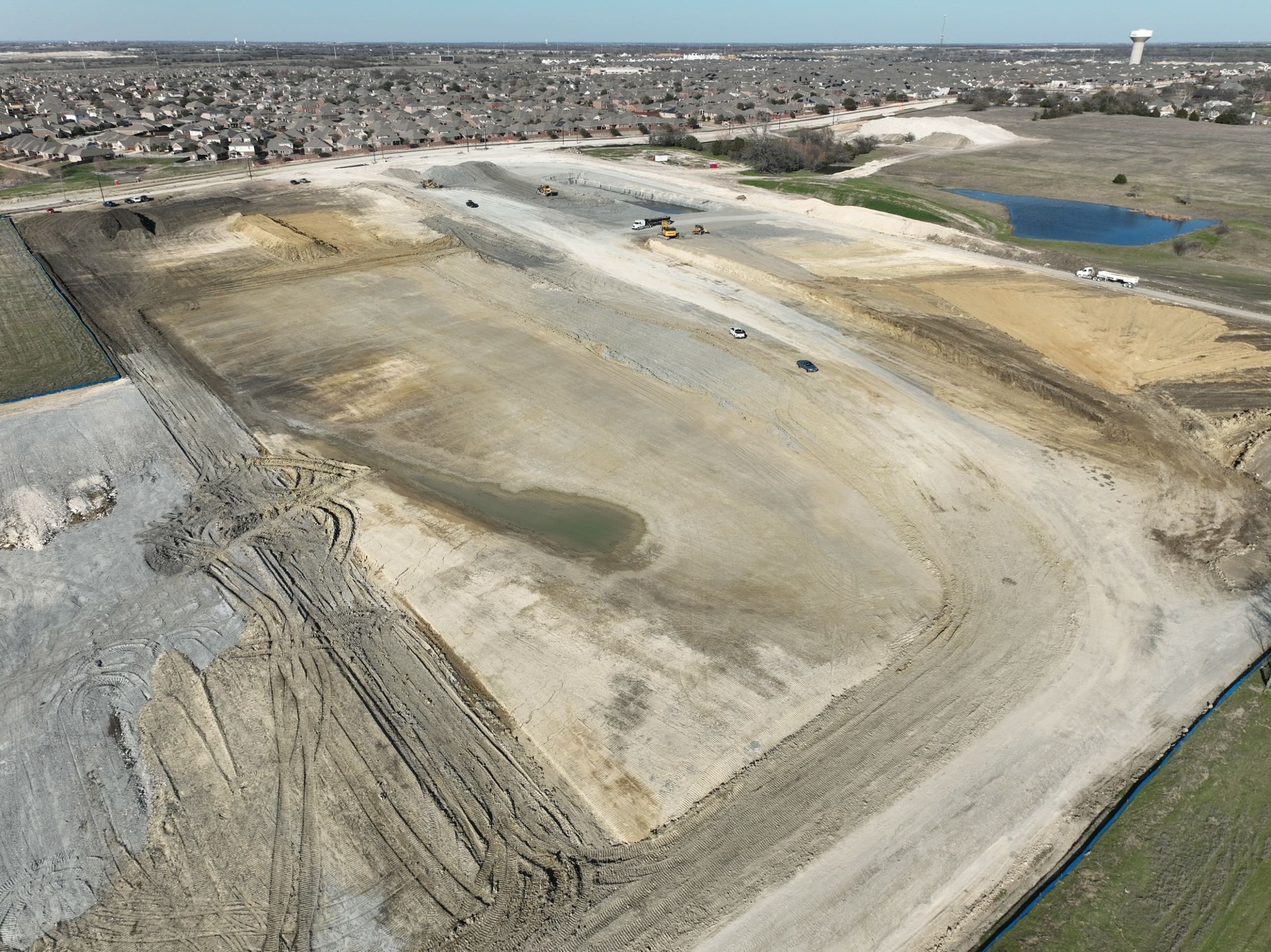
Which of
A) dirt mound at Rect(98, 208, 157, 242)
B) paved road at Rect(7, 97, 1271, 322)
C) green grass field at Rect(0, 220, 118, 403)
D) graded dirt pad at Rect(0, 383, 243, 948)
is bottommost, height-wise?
graded dirt pad at Rect(0, 383, 243, 948)

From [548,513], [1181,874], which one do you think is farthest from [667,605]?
[1181,874]

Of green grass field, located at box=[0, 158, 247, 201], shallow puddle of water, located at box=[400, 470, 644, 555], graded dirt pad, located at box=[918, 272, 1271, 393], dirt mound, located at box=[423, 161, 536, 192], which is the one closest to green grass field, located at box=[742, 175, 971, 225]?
graded dirt pad, located at box=[918, 272, 1271, 393]

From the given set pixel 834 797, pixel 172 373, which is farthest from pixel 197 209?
pixel 834 797

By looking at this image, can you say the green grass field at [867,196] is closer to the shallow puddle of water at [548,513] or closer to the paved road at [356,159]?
the paved road at [356,159]

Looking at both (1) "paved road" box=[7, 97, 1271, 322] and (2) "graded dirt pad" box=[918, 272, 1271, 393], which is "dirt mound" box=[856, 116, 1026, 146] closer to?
(1) "paved road" box=[7, 97, 1271, 322]

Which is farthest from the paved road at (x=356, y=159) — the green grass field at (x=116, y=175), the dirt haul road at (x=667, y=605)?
the dirt haul road at (x=667, y=605)

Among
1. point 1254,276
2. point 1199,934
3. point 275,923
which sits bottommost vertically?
point 275,923

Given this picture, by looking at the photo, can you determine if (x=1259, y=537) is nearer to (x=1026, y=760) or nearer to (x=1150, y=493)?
(x=1150, y=493)
